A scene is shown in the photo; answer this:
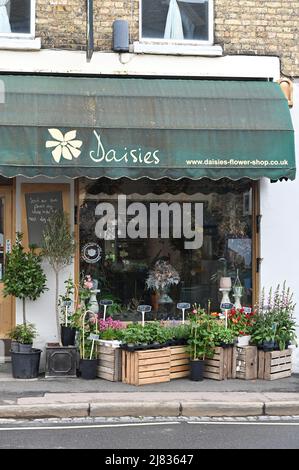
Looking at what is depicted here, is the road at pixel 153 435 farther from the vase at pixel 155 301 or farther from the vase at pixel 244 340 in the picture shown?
the vase at pixel 155 301

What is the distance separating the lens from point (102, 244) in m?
10.8

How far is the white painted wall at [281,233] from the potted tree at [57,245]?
→ 2.97 metres

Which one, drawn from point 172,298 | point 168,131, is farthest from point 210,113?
point 172,298

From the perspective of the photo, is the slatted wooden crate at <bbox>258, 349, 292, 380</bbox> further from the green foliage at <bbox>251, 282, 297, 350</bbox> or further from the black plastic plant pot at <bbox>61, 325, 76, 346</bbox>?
the black plastic plant pot at <bbox>61, 325, 76, 346</bbox>

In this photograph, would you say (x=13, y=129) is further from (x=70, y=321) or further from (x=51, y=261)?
(x=70, y=321)

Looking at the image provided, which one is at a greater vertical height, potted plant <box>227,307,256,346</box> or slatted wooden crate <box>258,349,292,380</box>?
potted plant <box>227,307,256,346</box>

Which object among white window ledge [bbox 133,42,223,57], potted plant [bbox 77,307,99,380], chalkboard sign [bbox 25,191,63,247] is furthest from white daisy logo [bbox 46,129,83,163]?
potted plant [bbox 77,307,99,380]

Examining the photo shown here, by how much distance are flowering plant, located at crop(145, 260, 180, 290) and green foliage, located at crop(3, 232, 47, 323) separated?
1.66 m

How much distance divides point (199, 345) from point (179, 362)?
1.38ft

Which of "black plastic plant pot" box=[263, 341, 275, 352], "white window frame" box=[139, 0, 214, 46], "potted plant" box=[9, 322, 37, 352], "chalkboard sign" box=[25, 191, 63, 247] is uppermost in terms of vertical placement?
"white window frame" box=[139, 0, 214, 46]

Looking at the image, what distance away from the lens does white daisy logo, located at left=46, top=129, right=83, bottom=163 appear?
9.37 meters

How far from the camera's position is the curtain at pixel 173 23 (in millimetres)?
10930

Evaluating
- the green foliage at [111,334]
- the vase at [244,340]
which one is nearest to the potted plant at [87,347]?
the green foliage at [111,334]

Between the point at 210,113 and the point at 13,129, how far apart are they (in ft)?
Answer: 8.90
